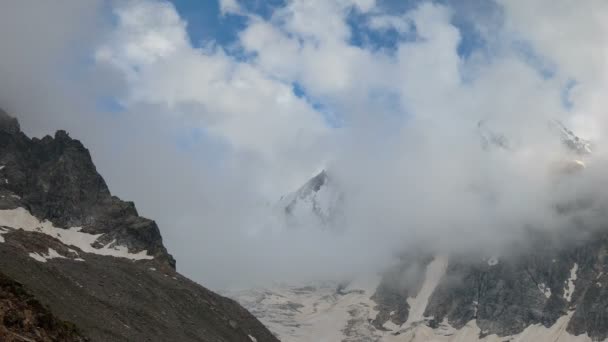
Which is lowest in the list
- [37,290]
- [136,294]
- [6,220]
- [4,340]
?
[4,340]

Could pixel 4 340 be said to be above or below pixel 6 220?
below

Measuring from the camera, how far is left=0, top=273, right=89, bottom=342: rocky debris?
194ft

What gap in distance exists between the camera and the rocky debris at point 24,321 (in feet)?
194

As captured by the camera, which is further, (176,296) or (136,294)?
(176,296)

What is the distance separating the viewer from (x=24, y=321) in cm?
6225

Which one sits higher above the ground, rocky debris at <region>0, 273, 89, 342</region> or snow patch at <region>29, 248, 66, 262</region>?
snow patch at <region>29, 248, 66, 262</region>

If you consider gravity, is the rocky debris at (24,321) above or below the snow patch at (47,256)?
below

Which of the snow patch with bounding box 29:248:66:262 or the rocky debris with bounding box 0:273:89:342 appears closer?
the rocky debris with bounding box 0:273:89:342

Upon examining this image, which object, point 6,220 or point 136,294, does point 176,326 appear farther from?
point 6,220

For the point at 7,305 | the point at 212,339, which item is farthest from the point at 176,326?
the point at 7,305

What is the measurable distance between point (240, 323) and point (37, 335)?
409ft

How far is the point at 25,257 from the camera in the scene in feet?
449

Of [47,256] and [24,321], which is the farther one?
[47,256]

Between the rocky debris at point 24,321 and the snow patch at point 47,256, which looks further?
the snow patch at point 47,256
